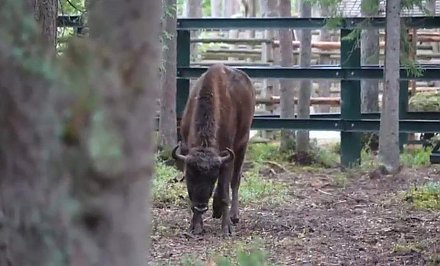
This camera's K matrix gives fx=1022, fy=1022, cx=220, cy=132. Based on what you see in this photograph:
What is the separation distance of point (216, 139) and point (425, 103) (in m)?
10.2

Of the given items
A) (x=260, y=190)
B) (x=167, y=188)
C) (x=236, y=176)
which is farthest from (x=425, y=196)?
(x=167, y=188)

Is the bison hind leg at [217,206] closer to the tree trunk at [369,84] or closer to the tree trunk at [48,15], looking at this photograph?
the tree trunk at [48,15]

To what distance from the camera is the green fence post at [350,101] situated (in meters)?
14.8

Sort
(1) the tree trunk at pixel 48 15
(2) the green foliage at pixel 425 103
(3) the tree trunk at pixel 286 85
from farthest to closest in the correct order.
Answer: (2) the green foliage at pixel 425 103, (3) the tree trunk at pixel 286 85, (1) the tree trunk at pixel 48 15

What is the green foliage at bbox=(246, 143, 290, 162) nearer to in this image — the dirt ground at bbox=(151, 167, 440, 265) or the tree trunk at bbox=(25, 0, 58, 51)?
the dirt ground at bbox=(151, 167, 440, 265)

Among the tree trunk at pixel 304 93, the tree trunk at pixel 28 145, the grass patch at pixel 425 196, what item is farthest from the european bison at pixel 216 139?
the tree trunk at pixel 28 145

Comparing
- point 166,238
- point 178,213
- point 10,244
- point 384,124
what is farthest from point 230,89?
point 10,244

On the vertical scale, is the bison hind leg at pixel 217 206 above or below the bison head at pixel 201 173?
below

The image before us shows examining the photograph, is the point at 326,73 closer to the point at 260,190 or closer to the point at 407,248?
the point at 260,190

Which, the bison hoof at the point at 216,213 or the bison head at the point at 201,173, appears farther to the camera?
the bison hoof at the point at 216,213

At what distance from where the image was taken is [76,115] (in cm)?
224

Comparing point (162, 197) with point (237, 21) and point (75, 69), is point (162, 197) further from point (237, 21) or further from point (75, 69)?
point (75, 69)

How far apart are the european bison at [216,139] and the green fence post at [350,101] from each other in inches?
165

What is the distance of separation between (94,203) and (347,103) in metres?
12.9
